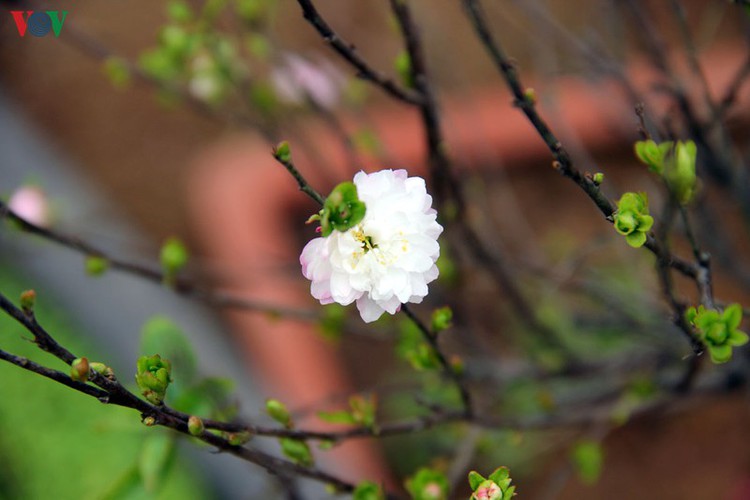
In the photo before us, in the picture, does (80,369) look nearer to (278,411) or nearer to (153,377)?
(153,377)

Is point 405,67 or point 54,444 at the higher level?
point 405,67

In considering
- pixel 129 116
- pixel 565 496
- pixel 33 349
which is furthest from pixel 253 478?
pixel 129 116

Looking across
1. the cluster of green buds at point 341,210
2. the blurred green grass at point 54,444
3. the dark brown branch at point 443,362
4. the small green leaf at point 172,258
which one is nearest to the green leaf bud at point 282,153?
the cluster of green buds at point 341,210

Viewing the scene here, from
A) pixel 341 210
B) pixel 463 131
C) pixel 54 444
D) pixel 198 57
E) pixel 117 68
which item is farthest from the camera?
pixel 463 131

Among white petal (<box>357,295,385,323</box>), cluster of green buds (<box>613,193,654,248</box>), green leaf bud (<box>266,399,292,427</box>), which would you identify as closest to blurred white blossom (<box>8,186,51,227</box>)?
green leaf bud (<box>266,399,292,427</box>)

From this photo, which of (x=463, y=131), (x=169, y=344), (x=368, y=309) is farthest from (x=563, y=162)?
(x=463, y=131)

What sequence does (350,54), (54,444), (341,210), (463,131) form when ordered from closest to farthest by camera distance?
(341,210), (350,54), (54,444), (463,131)

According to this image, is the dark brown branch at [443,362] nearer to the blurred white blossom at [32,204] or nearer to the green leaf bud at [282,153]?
the green leaf bud at [282,153]
